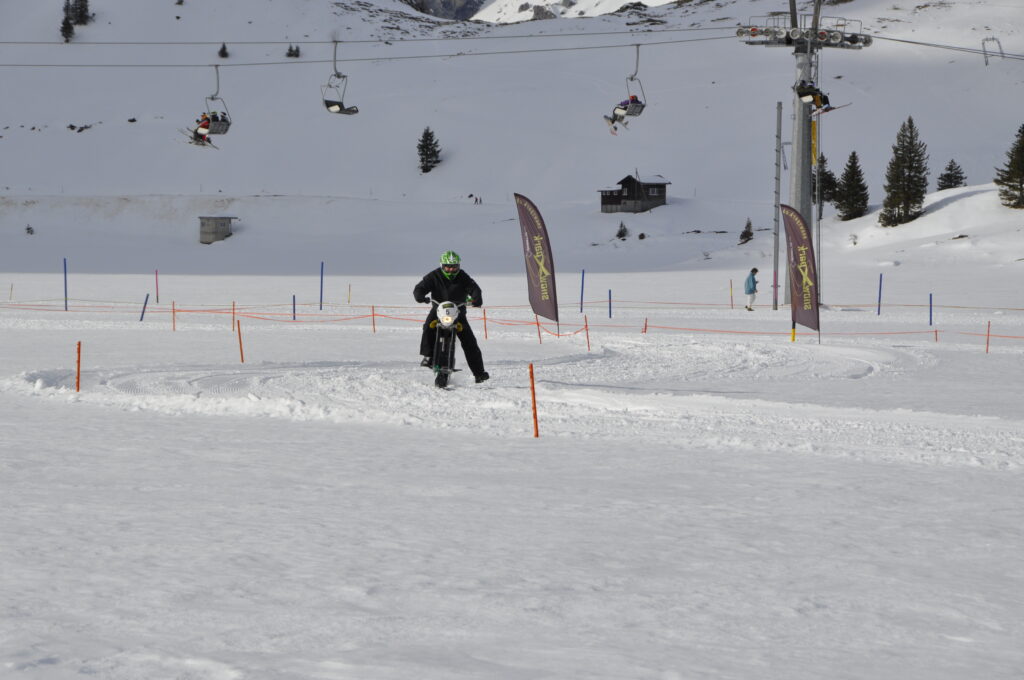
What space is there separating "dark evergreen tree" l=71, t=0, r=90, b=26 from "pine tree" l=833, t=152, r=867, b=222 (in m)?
106

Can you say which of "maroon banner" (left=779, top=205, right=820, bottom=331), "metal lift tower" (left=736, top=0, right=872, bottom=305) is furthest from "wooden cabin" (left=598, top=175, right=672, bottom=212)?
"maroon banner" (left=779, top=205, right=820, bottom=331)

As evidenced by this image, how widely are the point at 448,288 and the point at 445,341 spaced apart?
2.37ft

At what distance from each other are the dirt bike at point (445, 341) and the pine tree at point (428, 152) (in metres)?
86.5

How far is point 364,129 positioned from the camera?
110188 mm

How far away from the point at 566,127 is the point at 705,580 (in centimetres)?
10530

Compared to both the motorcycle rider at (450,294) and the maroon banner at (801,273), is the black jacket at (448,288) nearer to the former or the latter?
the motorcycle rider at (450,294)

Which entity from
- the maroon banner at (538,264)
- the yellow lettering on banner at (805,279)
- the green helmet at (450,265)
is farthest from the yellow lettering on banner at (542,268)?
the green helmet at (450,265)

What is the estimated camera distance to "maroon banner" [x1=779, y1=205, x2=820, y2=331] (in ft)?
70.5

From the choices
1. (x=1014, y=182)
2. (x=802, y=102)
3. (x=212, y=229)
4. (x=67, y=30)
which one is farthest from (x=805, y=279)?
(x=67, y=30)

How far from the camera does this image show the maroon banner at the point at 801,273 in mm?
21500

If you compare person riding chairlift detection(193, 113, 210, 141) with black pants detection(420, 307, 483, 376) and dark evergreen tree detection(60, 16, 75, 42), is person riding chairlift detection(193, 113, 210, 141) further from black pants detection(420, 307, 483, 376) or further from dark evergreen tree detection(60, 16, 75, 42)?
dark evergreen tree detection(60, 16, 75, 42)

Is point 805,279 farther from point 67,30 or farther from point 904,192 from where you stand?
point 67,30

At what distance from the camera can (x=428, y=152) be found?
99312 millimetres

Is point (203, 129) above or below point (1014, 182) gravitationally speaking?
below
